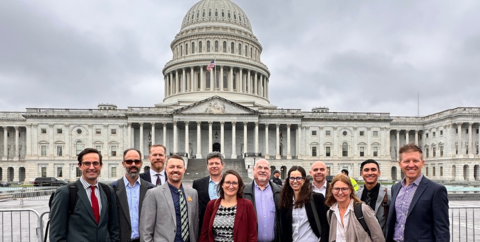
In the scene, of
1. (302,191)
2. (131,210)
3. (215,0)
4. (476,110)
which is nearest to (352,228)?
(302,191)

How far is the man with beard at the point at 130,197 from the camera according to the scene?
789cm

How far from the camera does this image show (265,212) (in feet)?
27.6

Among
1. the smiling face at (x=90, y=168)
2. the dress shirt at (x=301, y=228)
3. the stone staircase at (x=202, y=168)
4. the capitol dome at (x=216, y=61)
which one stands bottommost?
Answer: the stone staircase at (x=202, y=168)

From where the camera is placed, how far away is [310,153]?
7169 centimetres

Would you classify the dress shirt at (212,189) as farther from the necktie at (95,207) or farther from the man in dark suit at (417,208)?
the man in dark suit at (417,208)

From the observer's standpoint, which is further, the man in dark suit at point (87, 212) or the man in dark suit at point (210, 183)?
the man in dark suit at point (210, 183)

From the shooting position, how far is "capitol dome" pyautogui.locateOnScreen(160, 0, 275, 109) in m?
80.8

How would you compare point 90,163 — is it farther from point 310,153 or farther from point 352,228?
point 310,153

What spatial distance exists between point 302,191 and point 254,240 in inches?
60.7

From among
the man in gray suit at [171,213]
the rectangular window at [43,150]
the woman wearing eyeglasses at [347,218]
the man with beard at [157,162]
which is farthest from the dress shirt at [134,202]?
the rectangular window at [43,150]

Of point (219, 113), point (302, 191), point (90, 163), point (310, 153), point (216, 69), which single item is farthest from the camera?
point (216, 69)

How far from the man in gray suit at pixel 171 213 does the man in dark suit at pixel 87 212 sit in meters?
0.62

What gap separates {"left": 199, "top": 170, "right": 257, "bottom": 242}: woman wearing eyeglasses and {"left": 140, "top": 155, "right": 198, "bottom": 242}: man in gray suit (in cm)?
47

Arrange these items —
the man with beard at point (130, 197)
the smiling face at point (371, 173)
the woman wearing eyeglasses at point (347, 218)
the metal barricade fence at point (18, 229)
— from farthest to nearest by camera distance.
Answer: the metal barricade fence at point (18, 229)
the smiling face at point (371, 173)
the man with beard at point (130, 197)
the woman wearing eyeglasses at point (347, 218)
